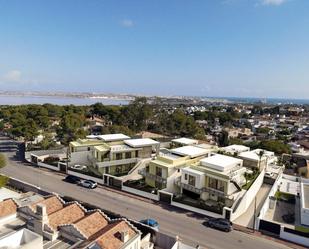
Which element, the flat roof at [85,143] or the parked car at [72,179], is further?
the flat roof at [85,143]

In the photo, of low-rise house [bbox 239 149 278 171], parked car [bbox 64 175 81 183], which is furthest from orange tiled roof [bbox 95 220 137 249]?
low-rise house [bbox 239 149 278 171]

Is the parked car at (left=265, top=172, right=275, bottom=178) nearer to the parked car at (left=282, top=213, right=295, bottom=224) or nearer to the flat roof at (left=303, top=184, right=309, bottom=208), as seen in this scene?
the flat roof at (left=303, top=184, right=309, bottom=208)

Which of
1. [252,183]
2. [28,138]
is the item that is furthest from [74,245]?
[28,138]

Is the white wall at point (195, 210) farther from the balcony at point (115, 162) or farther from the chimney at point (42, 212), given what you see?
the chimney at point (42, 212)

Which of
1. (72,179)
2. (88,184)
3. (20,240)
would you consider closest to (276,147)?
(88,184)

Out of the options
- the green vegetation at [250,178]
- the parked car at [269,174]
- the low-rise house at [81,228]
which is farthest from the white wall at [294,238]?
the parked car at [269,174]

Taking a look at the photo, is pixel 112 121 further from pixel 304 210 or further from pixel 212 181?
pixel 304 210
